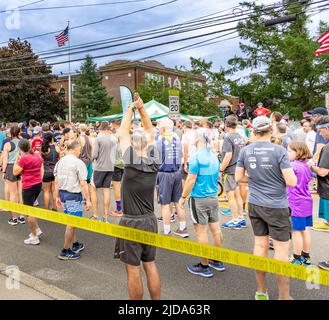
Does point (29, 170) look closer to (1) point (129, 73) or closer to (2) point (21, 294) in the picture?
(2) point (21, 294)

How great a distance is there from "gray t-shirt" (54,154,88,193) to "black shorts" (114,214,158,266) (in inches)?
82.0

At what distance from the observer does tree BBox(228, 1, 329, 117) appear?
70.4ft

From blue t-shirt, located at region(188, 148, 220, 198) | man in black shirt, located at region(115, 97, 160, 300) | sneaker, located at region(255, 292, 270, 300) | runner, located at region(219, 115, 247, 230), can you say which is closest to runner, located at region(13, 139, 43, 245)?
blue t-shirt, located at region(188, 148, 220, 198)

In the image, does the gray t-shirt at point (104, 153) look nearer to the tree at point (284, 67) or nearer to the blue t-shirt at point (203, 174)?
the blue t-shirt at point (203, 174)

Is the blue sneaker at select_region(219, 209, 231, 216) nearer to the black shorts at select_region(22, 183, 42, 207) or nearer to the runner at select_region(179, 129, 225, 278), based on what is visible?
the runner at select_region(179, 129, 225, 278)

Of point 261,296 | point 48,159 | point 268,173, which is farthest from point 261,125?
point 48,159

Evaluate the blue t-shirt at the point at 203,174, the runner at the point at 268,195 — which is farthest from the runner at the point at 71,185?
the runner at the point at 268,195

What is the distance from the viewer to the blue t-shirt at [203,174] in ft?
15.2

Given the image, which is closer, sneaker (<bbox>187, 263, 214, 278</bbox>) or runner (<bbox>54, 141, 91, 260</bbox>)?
sneaker (<bbox>187, 263, 214, 278</bbox>)

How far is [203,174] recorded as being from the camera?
184 inches

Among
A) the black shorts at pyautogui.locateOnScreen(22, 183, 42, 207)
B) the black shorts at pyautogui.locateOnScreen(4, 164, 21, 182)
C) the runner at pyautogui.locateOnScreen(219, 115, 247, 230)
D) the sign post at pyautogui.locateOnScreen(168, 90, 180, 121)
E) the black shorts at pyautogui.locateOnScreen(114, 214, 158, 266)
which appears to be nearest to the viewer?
the black shorts at pyautogui.locateOnScreen(114, 214, 158, 266)
